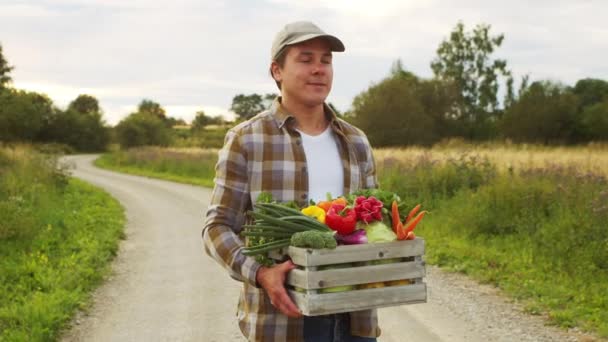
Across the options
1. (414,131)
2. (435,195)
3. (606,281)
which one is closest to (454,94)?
(414,131)

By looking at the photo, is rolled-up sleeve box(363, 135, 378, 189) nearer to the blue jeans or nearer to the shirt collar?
the shirt collar

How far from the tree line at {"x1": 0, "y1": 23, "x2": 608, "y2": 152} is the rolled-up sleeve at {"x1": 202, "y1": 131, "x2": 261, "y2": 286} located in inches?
1250

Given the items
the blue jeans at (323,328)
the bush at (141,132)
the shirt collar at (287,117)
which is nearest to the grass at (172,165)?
the bush at (141,132)

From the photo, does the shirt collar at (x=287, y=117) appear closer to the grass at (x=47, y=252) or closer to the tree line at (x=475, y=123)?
the grass at (x=47, y=252)

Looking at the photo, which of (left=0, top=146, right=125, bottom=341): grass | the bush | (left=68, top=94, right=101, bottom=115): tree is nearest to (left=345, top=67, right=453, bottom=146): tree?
the bush

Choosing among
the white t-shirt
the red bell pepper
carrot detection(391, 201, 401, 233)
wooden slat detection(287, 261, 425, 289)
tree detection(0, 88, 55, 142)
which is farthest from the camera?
tree detection(0, 88, 55, 142)

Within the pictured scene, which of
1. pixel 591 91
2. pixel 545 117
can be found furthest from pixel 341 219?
pixel 591 91

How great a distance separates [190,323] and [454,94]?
51883mm

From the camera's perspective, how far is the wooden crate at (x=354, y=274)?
237 cm

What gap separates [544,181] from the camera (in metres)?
12.2

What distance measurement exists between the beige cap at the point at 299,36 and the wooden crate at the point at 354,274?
818mm

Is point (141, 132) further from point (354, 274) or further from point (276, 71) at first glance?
point (354, 274)

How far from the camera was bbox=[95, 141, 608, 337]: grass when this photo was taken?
26.8 ft

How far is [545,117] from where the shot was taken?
46.9 metres
